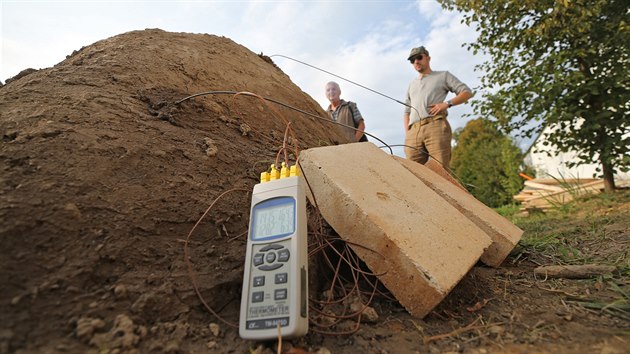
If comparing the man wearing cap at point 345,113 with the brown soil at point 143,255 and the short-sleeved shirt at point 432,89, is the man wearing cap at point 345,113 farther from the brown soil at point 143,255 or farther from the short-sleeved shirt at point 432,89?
the brown soil at point 143,255

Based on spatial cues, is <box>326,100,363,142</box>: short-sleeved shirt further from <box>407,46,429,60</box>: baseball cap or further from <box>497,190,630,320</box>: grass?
<box>497,190,630,320</box>: grass

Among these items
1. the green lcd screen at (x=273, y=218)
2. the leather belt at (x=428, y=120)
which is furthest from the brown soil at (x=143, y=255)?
the leather belt at (x=428, y=120)

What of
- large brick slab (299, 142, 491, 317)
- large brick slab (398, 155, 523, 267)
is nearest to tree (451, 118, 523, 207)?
large brick slab (398, 155, 523, 267)

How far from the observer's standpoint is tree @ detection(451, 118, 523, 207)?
1238 cm

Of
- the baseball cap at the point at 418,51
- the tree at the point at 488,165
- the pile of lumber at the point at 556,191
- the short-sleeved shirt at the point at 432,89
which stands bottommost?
the pile of lumber at the point at 556,191

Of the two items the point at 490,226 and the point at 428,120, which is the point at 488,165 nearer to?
the point at 428,120

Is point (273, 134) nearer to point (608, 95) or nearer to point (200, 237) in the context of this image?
point (200, 237)

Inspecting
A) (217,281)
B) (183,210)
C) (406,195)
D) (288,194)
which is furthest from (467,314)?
(183,210)

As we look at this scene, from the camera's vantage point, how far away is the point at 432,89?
4.07 m

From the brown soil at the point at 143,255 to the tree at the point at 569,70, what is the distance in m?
4.08

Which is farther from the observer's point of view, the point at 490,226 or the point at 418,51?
the point at 418,51

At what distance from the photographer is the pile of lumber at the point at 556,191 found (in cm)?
549

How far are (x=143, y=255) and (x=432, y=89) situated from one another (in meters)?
3.70

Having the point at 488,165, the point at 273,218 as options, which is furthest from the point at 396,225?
the point at 488,165
